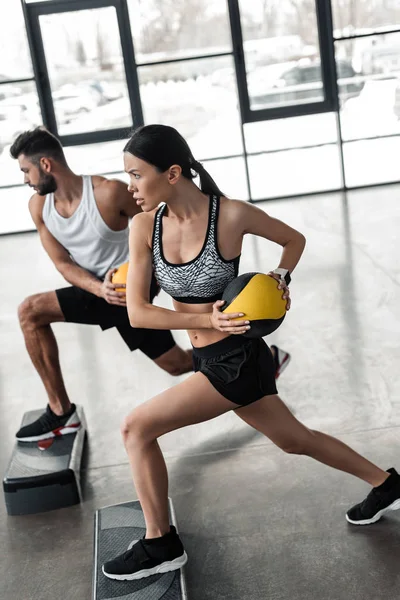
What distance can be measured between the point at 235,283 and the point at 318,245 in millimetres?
4724

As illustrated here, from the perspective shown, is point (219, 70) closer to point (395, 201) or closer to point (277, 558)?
point (395, 201)

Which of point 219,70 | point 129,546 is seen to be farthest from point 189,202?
point 219,70

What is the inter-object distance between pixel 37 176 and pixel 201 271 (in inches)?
51.1

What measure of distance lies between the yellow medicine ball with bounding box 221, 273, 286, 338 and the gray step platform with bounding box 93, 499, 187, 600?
81 cm

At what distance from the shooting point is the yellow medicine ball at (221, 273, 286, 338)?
2.41 meters

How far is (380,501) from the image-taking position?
280cm

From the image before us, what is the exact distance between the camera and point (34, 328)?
3.64 metres

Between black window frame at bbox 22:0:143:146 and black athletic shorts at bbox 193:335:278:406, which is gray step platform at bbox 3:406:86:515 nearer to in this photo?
black athletic shorts at bbox 193:335:278:406

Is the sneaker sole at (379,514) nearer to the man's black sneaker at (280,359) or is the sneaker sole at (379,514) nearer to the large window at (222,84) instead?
the man's black sneaker at (280,359)

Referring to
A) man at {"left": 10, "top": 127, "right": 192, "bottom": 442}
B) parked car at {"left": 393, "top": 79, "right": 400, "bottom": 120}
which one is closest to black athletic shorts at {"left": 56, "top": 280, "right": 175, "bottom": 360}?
man at {"left": 10, "top": 127, "right": 192, "bottom": 442}

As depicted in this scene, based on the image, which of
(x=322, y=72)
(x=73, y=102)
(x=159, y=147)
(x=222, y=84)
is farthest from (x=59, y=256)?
(x=322, y=72)

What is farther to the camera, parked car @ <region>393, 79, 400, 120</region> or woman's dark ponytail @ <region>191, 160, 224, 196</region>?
parked car @ <region>393, 79, 400, 120</region>

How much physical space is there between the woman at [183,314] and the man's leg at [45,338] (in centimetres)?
113

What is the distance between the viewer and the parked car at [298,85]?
952 cm
